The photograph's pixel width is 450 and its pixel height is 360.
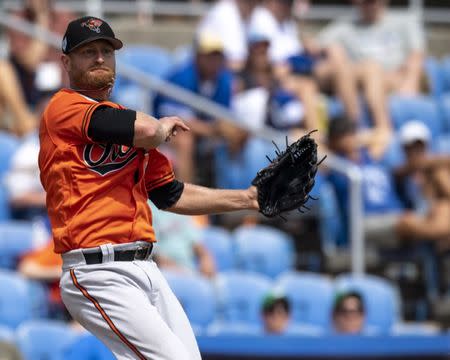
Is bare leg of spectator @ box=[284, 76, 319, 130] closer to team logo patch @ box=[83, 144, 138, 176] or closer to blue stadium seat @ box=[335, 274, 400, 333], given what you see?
blue stadium seat @ box=[335, 274, 400, 333]

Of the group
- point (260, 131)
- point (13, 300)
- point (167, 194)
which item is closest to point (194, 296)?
point (13, 300)

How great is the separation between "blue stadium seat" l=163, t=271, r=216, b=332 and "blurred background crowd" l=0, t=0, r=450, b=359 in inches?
0.5

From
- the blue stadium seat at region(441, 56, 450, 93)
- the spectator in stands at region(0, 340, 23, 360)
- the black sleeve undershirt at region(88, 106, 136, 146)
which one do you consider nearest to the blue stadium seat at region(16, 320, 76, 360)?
the spectator in stands at region(0, 340, 23, 360)

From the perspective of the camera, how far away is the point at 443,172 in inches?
343

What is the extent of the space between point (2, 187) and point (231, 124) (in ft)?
6.06

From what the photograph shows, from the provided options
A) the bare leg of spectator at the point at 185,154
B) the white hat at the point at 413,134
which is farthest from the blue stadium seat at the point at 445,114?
Result: the bare leg of spectator at the point at 185,154

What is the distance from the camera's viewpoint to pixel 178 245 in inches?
301

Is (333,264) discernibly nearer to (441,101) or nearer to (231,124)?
(231,124)

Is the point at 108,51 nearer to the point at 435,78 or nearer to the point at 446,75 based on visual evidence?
the point at 435,78

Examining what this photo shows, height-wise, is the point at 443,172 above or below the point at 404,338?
above

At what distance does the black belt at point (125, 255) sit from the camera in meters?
3.80

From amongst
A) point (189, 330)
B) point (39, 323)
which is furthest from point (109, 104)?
point (39, 323)

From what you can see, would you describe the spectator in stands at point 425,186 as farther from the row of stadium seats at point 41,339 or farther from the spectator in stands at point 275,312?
the row of stadium seats at point 41,339

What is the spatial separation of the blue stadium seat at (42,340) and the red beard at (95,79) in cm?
271
